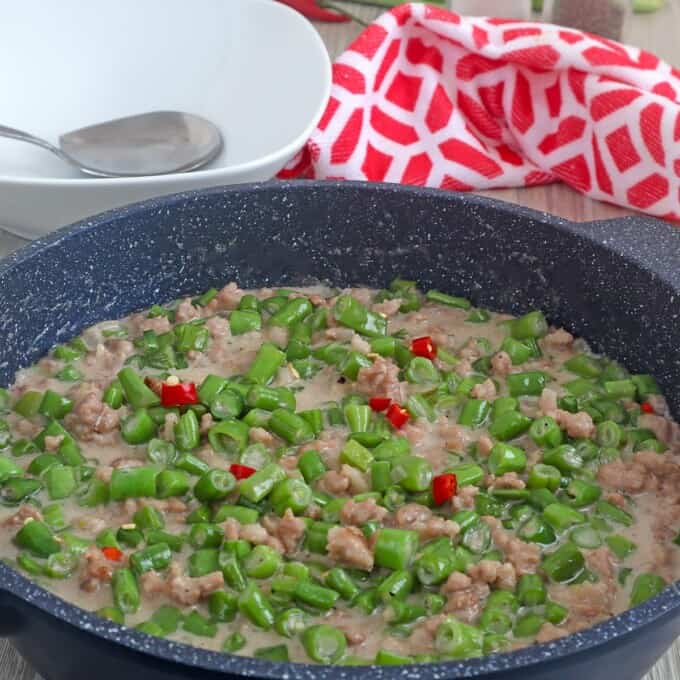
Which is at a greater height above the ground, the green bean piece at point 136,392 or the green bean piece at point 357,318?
the green bean piece at point 357,318

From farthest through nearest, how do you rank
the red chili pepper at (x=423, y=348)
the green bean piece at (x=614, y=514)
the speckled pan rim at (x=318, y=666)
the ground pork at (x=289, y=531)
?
the red chili pepper at (x=423, y=348) → the green bean piece at (x=614, y=514) → the ground pork at (x=289, y=531) → the speckled pan rim at (x=318, y=666)

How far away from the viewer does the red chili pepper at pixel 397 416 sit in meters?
2.23

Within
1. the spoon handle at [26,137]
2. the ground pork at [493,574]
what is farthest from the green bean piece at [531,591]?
the spoon handle at [26,137]

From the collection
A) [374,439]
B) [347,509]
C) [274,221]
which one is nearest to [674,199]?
[274,221]

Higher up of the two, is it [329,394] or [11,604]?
[11,604]

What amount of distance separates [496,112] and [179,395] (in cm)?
139

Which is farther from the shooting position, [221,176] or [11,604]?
[221,176]

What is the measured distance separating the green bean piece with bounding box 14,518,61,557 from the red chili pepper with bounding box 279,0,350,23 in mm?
2272

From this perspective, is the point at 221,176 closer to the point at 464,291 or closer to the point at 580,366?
the point at 464,291

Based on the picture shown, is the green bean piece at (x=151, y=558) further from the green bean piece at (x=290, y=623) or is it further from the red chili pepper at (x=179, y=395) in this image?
the red chili pepper at (x=179, y=395)

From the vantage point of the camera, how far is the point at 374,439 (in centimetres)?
216

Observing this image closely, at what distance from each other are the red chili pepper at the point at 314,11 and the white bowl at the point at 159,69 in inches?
20.6

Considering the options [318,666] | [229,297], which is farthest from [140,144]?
[318,666]

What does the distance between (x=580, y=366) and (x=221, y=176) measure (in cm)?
86
